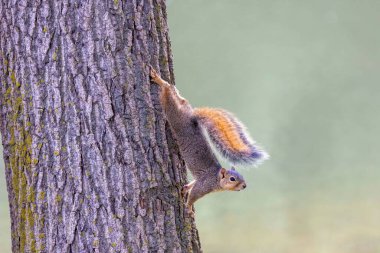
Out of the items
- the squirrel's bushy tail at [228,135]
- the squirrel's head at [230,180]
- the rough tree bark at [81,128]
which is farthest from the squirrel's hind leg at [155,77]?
the squirrel's head at [230,180]

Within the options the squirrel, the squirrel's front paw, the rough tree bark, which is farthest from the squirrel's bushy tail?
the rough tree bark

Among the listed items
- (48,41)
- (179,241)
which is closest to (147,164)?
(179,241)

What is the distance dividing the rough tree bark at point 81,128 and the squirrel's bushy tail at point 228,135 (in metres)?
0.37

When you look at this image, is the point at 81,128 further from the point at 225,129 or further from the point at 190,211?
the point at 225,129

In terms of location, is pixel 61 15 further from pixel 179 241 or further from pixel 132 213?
pixel 179 241

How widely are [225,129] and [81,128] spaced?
2.05 feet

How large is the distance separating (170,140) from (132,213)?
0.95 ft

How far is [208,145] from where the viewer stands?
8.66 ft

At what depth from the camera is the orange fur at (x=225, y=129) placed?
2.55m

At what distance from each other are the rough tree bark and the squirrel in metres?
0.21

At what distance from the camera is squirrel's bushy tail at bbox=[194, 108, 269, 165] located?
2513 millimetres

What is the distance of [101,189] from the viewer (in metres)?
2.16

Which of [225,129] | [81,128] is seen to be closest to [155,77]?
[81,128]

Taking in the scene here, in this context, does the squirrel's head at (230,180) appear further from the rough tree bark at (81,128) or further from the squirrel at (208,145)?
the rough tree bark at (81,128)
